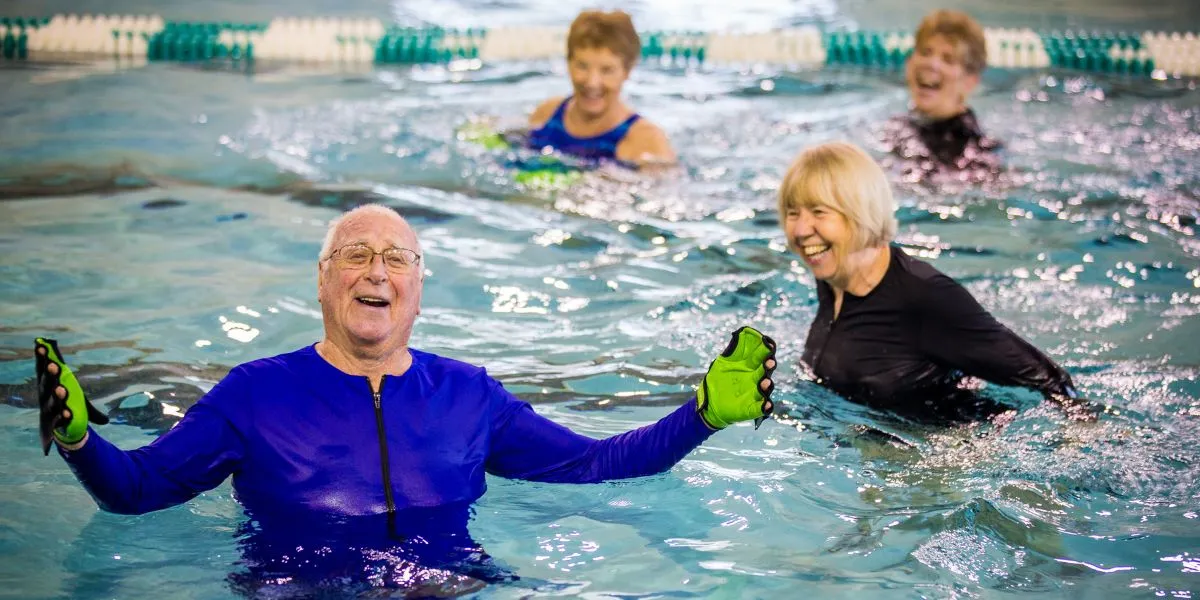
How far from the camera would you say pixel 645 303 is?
18.9ft

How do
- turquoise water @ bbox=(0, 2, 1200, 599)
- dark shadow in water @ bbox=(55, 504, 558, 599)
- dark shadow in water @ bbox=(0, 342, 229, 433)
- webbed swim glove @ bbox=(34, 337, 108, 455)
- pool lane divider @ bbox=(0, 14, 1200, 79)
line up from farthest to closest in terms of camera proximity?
pool lane divider @ bbox=(0, 14, 1200, 79) < dark shadow in water @ bbox=(0, 342, 229, 433) < turquoise water @ bbox=(0, 2, 1200, 599) < dark shadow in water @ bbox=(55, 504, 558, 599) < webbed swim glove @ bbox=(34, 337, 108, 455)

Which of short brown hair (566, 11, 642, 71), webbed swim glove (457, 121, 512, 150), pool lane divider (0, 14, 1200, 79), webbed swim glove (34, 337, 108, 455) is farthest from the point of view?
pool lane divider (0, 14, 1200, 79)

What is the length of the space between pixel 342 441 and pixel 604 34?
4.68m

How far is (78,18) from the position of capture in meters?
10.8

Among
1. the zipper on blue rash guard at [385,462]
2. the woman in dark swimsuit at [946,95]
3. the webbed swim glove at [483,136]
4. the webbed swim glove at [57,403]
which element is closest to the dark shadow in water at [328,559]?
the zipper on blue rash guard at [385,462]

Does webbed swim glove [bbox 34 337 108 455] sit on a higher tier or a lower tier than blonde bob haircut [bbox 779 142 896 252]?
lower

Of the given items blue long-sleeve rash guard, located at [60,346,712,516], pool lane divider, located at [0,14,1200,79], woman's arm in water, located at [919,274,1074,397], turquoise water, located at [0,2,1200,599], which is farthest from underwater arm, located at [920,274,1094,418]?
pool lane divider, located at [0,14,1200,79]

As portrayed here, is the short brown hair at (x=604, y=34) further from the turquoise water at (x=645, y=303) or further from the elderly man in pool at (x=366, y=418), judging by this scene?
the elderly man in pool at (x=366, y=418)

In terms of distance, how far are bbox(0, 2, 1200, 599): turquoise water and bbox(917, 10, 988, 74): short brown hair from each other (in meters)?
0.66

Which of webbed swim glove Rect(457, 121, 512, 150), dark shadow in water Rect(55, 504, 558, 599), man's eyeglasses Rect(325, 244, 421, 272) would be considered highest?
man's eyeglasses Rect(325, 244, 421, 272)

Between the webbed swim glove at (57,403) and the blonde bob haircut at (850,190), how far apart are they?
229 centimetres

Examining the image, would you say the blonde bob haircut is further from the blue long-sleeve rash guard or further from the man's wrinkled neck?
the man's wrinkled neck

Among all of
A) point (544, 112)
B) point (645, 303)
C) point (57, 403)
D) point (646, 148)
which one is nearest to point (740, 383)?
point (57, 403)

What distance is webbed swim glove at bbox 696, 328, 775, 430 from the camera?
3.16 m
